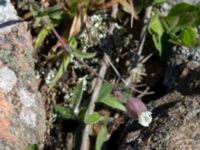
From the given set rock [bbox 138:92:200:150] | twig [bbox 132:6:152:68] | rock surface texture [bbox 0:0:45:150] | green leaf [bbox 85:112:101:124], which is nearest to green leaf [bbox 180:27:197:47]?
twig [bbox 132:6:152:68]

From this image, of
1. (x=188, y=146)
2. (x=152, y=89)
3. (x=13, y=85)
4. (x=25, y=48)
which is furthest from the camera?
(x=152, y=89)

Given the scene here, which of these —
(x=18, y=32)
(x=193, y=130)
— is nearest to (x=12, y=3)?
(x=18, y=32)

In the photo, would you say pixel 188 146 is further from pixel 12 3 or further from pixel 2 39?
pixel 12 3

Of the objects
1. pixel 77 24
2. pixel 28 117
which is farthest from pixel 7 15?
pixel 28 117

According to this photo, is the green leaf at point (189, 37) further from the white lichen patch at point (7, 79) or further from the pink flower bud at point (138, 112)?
the white lichen patch at point (7, 79)

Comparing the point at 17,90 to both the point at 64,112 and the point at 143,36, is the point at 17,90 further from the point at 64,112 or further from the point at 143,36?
the point at 143,36

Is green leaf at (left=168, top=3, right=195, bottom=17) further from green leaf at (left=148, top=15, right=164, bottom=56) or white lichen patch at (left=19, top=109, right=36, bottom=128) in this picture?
white lichen patch at (left=19, top=109, right=36, bottom=128)
